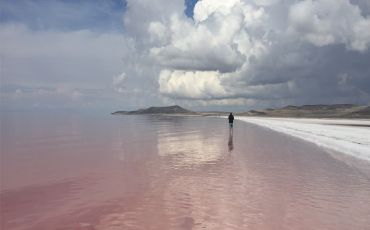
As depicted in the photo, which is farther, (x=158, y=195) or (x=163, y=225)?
(x=158, y=195)

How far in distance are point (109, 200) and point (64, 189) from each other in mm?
3602

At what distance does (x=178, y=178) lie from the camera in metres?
20.0

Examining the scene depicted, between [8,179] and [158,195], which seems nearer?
[158,195]

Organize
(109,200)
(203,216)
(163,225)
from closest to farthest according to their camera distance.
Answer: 1. (163,225)
2. (203,216)
3. (109,200)

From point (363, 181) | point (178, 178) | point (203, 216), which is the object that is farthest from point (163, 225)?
point (363, 181)

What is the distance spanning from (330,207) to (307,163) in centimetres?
1276

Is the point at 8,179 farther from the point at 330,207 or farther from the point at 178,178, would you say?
the point at 330,207

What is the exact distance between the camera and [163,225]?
11773mm

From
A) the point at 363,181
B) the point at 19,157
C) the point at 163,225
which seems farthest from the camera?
the point at 19,157

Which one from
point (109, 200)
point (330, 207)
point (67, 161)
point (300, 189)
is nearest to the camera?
point (330, 207)

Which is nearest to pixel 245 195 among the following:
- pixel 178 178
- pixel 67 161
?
pixel 178 178

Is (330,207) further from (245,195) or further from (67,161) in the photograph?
(67,161)

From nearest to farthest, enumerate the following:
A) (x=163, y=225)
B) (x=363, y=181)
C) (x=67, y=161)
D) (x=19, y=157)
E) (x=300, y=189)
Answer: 1. (x=163, y=225)
2. (x=300, y=189)
3. (x=363, y=181)
4. (x=67, y=161)
5. (x=19, y=157)

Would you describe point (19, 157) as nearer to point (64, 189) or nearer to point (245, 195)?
point (64, 189)
